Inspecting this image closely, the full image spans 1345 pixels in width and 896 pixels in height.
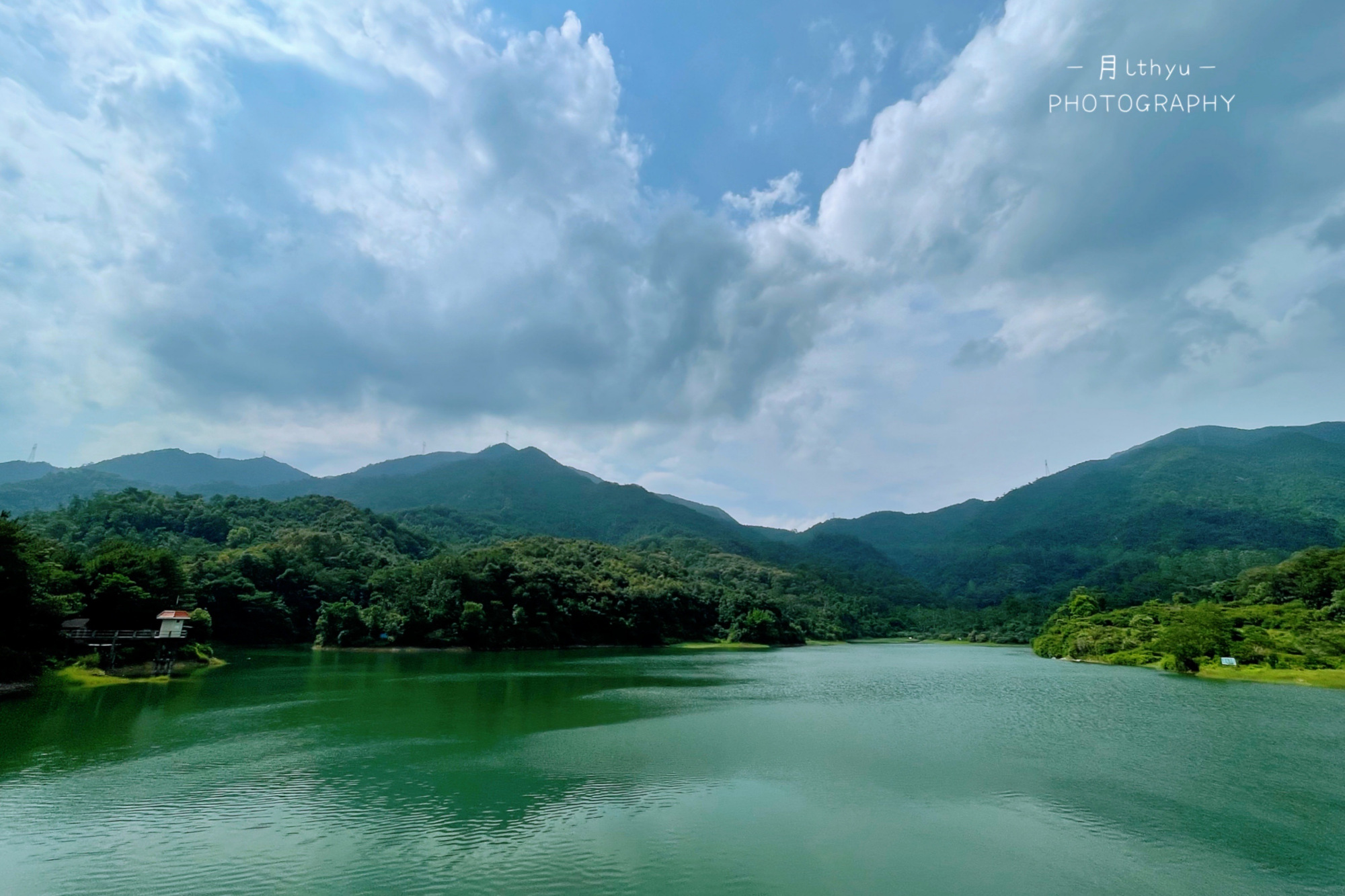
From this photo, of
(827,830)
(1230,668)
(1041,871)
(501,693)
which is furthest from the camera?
(1230,668)

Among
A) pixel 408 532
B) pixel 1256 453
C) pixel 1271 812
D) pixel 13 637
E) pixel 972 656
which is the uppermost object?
pixel 1256 453

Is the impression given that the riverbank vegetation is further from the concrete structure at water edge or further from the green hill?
the concrete structure at water edge

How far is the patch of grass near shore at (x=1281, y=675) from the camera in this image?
32.3 m

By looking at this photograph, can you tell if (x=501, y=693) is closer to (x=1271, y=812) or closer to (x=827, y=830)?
(x=827, y=830)

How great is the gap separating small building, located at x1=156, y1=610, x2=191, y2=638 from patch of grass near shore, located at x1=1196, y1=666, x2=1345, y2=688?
203ft

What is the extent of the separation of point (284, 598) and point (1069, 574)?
174488mm

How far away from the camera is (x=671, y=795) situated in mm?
14711

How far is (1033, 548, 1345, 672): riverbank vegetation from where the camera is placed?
120 feet

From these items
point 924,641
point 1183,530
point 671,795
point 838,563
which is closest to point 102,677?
point 671,795

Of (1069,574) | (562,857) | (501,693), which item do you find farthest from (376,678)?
(1069,574)

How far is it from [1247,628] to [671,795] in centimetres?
4502

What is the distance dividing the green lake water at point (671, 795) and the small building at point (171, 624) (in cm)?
878

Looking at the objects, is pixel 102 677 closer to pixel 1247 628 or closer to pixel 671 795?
pixel 671 795

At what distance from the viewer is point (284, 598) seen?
7144cm
